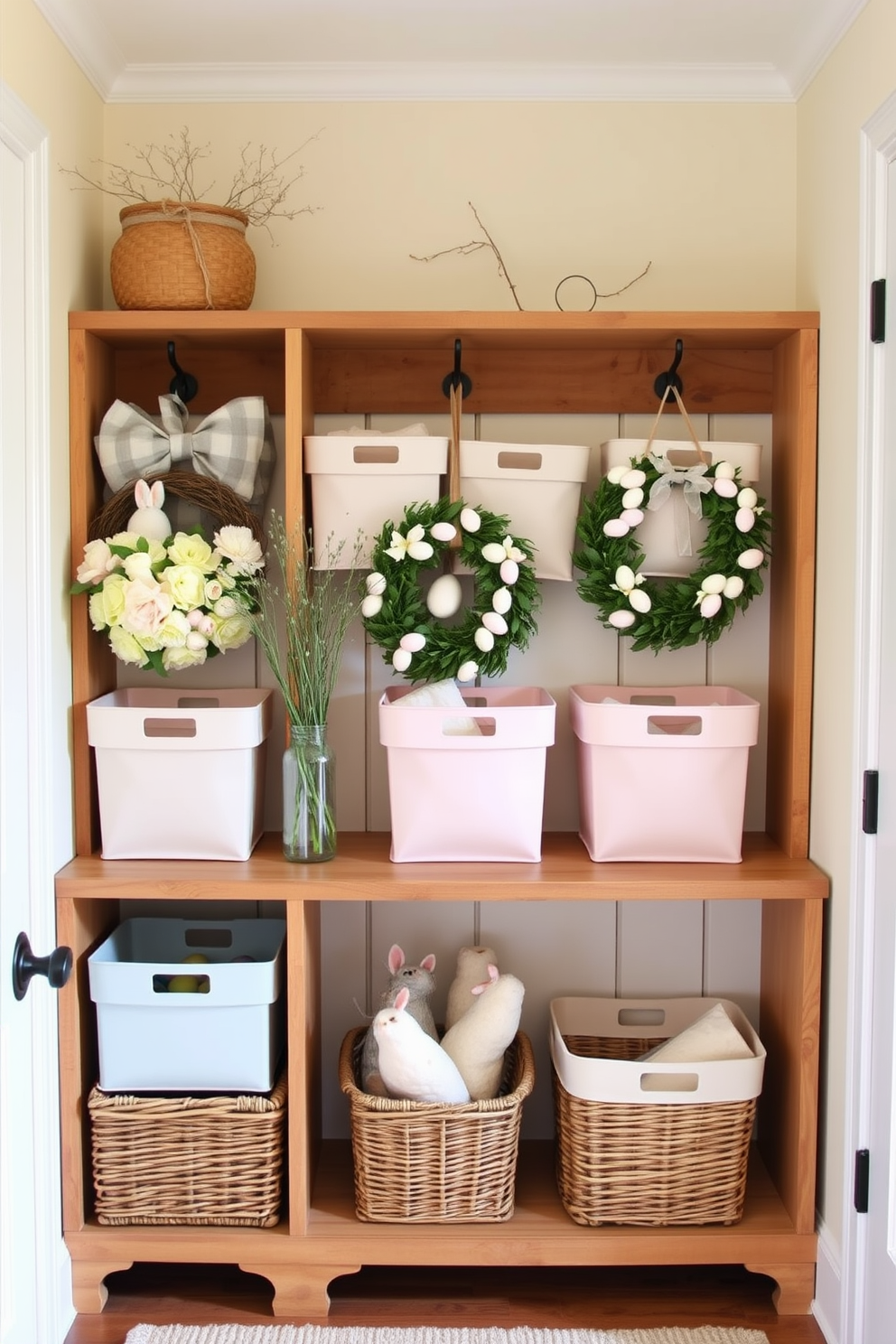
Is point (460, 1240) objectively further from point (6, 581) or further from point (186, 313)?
point (186, 313)

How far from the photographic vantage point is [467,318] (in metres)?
2.16

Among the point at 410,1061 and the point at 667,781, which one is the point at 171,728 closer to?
the point at 410,1061

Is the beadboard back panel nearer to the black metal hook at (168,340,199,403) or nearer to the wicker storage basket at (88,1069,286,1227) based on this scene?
the black metal hook at (168,340,199,403)

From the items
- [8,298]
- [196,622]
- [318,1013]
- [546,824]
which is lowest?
[318,1013]

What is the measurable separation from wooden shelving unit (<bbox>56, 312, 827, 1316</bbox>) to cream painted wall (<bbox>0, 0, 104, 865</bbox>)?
42 mm

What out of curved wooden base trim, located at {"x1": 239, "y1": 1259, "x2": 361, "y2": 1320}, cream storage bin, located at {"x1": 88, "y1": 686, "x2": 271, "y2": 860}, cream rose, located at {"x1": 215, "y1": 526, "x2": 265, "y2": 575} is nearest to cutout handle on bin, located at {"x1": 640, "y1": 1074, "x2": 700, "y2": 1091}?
curved wooden base trim, located at {"x1": 239, "y1": 1259, "x2": 361, "y2": 1320}

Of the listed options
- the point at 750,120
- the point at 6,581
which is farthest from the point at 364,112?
the point at 6,581

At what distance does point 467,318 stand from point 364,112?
1.86 ft

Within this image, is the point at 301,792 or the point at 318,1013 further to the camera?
the point at 318,1013

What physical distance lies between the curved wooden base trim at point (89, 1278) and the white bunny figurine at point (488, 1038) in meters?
0.69

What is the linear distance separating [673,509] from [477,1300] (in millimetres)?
1503

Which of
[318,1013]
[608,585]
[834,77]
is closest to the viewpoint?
[834,77]

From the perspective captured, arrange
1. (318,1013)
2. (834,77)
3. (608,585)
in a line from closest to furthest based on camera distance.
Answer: (834,77), (608,585), (318,1013)

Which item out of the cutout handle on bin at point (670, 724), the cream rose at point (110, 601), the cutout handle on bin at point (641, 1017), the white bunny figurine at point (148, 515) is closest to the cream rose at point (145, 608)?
the cream rose at point (110, 601)
